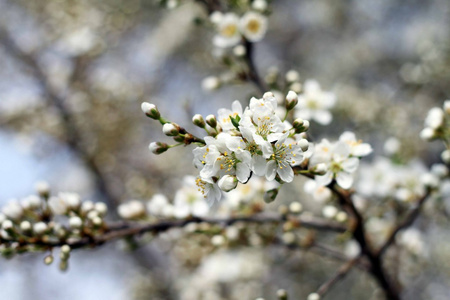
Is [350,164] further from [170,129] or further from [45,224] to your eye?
[45,224]

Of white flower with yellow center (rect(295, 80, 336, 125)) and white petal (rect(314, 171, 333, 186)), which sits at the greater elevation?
white flower with yellow center (rect(295, 80, 336, 125))

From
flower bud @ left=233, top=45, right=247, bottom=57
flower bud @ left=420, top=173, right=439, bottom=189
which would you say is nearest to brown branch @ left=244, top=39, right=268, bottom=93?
flower bud @ left=233, top=45, right=247, bottom=57

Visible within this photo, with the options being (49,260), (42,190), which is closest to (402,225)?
(49,260)

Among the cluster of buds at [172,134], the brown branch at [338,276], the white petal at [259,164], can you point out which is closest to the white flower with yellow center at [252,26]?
Result: the cluster of buds at [172,134]

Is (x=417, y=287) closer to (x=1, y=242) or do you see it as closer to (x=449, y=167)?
(x=449, y=167)

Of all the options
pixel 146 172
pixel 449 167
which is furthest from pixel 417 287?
pixel 146 172

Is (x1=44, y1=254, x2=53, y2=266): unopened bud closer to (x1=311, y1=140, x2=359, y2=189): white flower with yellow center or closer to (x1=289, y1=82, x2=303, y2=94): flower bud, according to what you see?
(x1=311, y1=140, x2=359, y2=189): white flower with yellow center

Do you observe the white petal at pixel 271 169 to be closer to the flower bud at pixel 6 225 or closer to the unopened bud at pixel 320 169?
the unopened bud at pixel 320 169
